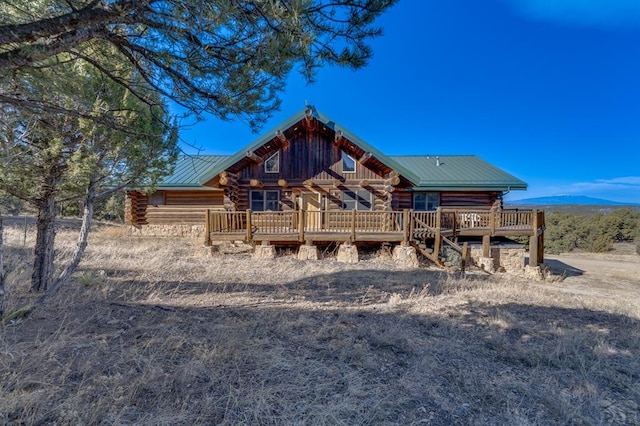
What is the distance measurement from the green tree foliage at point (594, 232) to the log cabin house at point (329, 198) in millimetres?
14956

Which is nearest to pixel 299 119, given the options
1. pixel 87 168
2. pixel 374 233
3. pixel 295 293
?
pixel 374 233

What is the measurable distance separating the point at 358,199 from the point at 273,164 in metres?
4.59

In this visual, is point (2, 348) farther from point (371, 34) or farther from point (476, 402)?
point (371, 34)

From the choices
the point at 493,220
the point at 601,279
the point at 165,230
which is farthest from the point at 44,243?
the point at 601,279

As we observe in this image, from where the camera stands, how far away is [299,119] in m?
13.5

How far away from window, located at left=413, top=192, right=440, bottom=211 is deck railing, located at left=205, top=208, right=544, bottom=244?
3447mm

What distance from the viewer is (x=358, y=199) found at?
1491 cm

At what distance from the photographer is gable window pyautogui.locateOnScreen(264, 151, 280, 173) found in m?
14.9

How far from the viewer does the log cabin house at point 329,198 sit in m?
12.2

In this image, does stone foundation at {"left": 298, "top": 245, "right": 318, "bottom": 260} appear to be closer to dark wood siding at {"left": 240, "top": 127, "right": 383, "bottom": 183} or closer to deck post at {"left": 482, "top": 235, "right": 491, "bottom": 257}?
dark wood siding at {"left": 240, "top": 127, "right": 383, "bottom": 183}

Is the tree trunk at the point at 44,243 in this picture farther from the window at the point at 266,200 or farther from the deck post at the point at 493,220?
the deck post at the point at 493,220

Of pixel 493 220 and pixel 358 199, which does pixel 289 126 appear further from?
pixel 493 220

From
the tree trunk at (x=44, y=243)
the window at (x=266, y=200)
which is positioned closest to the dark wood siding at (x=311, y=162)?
the window at (x=266, y=200)

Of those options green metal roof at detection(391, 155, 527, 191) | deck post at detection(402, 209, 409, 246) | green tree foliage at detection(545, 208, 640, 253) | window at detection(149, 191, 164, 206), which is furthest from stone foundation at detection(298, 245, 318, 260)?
green tree foliage at detection(545, 208, 640, 253)
